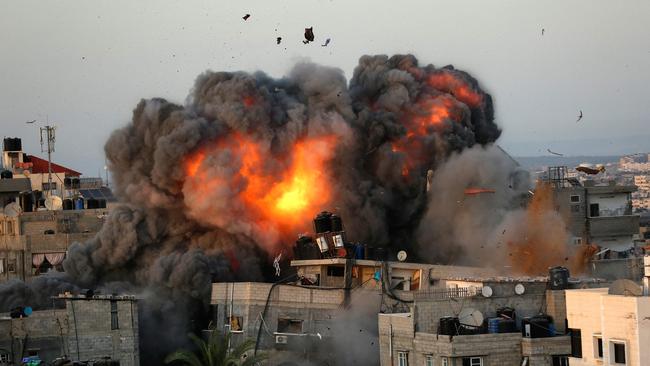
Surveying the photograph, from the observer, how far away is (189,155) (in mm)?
74938

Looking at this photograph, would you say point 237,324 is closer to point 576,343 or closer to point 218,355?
point 218,355

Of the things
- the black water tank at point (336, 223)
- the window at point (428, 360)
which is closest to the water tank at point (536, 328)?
the window at point (428, 360)

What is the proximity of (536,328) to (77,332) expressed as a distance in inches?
733

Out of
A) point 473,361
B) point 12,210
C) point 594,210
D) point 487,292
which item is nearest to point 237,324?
point 487,292

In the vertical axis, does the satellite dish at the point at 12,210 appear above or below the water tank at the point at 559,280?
above

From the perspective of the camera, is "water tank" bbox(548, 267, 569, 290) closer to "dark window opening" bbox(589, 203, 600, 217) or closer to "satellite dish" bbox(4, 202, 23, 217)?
"dark window opening" bbox(589, 203, 600, 217)

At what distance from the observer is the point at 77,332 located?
195ft

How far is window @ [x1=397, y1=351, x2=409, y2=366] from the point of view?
177ft

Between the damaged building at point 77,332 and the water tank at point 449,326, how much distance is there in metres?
13.5

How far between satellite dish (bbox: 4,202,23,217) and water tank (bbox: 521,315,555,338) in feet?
170

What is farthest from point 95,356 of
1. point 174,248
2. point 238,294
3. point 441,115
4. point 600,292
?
point 441,115

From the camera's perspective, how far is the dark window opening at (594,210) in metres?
83.2

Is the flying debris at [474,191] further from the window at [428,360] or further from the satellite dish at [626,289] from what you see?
the satellite dish at [626,289]

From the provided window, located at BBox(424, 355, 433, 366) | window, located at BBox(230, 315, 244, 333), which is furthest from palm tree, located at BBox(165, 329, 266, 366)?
window, located at BBox(424, 355, 433, 366)
